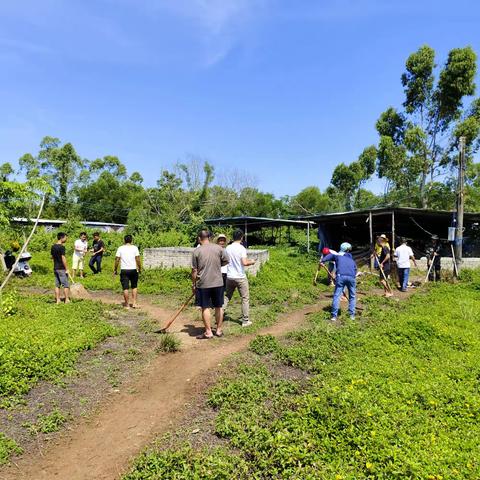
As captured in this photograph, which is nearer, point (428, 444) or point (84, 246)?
point (428, 444)

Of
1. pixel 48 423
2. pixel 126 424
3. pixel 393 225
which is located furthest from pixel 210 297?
pixel 393 225

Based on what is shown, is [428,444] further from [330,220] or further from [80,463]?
[330,220]

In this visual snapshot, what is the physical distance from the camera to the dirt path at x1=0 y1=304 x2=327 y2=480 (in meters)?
3.45

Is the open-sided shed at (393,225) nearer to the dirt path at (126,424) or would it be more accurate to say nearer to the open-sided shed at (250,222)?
the open-sided shed at (250,222)

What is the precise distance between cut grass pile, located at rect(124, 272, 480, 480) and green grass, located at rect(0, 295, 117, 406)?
7.40ft

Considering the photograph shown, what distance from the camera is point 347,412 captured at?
411 centimetres

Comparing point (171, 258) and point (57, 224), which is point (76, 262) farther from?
point (57, 224)

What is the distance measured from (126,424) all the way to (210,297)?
2679mm

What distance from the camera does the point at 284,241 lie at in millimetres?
29203

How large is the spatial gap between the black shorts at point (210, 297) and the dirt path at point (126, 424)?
27.3 inches

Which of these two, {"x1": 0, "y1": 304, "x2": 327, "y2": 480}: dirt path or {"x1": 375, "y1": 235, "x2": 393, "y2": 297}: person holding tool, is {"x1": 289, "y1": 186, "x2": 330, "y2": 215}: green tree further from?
{"x1": 0, "y1": 304, "x2": 327, "y2": 480}: dirt path

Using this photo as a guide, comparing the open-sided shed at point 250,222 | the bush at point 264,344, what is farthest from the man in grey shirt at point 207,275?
Answer: the open-sided shed at point 250,222

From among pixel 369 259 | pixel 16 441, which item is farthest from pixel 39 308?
pixel 369 259

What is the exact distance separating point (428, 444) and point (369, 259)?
44.2 ft
